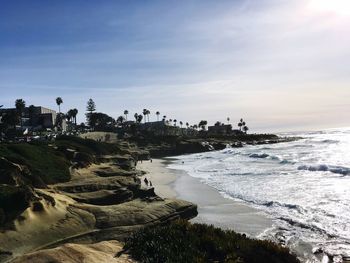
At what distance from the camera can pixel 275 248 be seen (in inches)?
597

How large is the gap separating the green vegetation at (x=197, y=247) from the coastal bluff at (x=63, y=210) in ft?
2.89

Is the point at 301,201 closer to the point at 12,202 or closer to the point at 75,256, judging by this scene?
the point at 12,202

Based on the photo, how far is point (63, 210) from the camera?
23281mm

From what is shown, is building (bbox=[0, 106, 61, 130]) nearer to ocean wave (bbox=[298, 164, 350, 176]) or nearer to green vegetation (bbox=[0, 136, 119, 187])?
ocean wave (bbox=[298, 164, 350, 176])

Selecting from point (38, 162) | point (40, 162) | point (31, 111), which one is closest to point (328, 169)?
point (40, 162)

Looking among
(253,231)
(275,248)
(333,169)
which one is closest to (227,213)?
(253,231)

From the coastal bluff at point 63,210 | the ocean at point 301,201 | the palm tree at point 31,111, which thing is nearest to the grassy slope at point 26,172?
the coastal bluff at point 63,210

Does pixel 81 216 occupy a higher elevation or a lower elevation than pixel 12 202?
lower

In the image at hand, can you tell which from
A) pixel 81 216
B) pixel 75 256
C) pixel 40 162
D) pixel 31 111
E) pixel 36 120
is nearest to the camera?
pixel 75 256

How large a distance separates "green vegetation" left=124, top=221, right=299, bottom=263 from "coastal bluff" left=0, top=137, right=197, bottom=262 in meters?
0.88

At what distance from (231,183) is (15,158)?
24107 mm

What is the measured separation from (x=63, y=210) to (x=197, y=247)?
36.0 ft

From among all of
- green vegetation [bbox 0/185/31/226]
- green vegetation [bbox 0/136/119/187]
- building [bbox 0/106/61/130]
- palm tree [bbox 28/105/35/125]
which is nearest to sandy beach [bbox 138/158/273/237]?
green vegetation [bbox 0/136/119/187]

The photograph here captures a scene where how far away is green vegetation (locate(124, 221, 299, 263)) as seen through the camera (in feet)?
43.5
